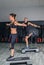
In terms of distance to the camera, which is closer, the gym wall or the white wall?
the white wall

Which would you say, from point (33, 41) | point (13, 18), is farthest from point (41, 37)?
point (13, 18)

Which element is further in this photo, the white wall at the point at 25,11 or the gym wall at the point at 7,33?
the gym wall at the point at 7,33

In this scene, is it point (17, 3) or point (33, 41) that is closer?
point (17, 3)

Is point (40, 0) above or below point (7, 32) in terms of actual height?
above

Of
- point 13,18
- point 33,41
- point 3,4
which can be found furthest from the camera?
point 33,41

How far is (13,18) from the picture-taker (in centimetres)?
533

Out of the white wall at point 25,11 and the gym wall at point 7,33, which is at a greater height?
the white wall at point 25,11

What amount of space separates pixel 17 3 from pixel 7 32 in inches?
76.8

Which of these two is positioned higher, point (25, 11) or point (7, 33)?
point (25, 11)

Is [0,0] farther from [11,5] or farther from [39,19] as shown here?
[39,19]

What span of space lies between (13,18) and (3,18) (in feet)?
20.5

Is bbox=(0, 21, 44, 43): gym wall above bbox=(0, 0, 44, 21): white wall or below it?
below

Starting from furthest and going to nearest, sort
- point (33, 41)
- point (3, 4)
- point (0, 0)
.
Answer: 1. point (33, 41)
2. point (3, 4)
3. point (0, 0)

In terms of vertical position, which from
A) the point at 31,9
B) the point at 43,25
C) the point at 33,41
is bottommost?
the point at 33,41
